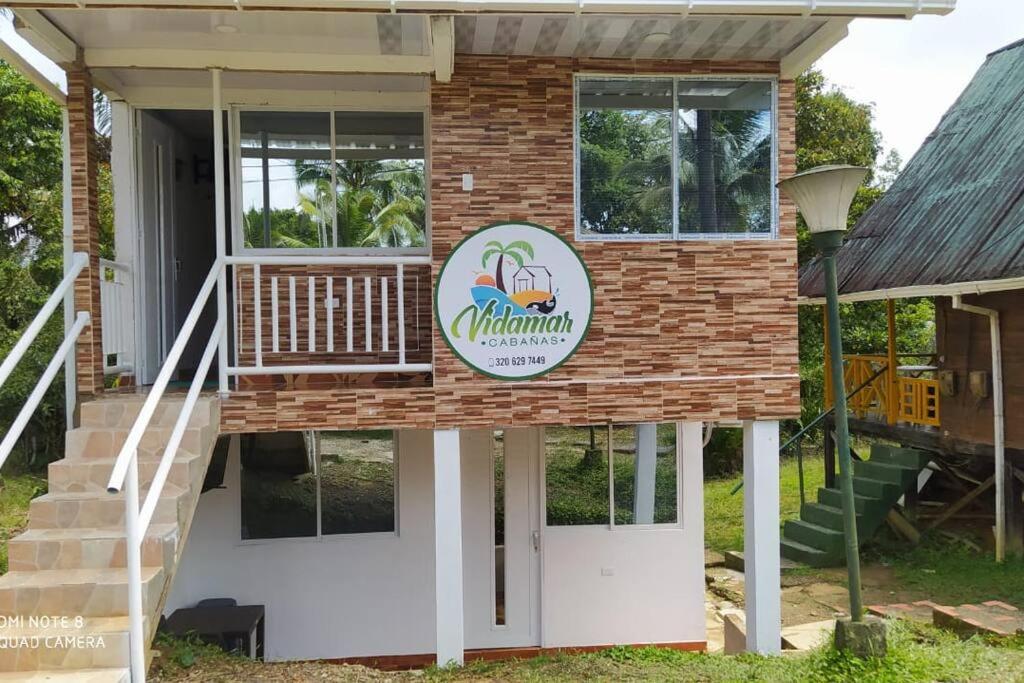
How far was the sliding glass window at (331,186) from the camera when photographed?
7.45 m

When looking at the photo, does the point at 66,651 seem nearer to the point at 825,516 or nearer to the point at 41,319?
the point at 41,319

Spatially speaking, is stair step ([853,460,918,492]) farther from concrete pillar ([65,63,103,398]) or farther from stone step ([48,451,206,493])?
concrete pillar ([65,63,103,398])

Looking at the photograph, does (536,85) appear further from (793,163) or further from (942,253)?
(942,253)

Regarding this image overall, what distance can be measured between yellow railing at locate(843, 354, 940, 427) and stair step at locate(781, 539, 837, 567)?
7.66 ft

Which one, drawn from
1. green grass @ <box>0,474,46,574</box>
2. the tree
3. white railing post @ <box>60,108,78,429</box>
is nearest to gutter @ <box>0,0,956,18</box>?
white railing post @ <box>60,108,78,429</box>

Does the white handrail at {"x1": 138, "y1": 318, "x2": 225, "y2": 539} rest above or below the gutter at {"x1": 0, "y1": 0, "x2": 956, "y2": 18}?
below

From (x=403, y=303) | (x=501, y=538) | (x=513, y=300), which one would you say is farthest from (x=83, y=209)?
(x=501, y=538)

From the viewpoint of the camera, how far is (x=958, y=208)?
11602mm

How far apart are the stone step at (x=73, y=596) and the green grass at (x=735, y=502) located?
10876 millimetres

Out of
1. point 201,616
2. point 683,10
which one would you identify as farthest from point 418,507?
point 683,10

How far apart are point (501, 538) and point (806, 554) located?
5.25 metres

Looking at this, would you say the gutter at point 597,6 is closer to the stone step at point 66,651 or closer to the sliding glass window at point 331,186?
the sliding glass window at point 331,186

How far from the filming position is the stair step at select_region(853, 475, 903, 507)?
Answer: 11.6 metres

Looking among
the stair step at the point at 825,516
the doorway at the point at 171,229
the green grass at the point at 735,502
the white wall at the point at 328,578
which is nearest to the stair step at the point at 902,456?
the stair step at the point at 825,516
